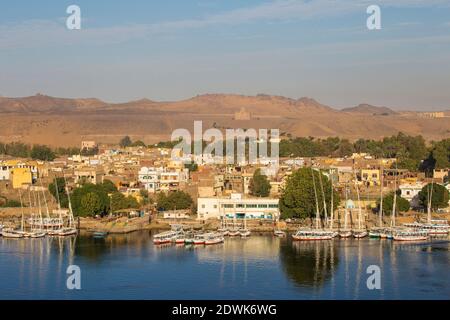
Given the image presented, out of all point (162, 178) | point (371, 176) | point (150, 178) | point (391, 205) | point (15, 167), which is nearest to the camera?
point (391, 205)

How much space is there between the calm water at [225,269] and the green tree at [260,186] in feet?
14.2

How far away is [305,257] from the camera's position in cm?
1309

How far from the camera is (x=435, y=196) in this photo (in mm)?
17438

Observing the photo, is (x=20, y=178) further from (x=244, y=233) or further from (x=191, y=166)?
(x=244, y=233)

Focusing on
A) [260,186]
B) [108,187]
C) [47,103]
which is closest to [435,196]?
[260,186]

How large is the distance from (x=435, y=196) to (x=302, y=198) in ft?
9.47

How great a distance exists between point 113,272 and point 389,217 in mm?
6955

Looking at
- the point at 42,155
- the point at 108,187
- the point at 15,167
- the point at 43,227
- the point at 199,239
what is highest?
the point at 42,155

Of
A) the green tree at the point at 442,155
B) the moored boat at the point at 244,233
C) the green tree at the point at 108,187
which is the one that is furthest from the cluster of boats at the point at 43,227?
the green tree at the point at 442,155

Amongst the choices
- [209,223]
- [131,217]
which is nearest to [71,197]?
[131,217]

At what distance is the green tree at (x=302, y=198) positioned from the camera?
53.6 ft

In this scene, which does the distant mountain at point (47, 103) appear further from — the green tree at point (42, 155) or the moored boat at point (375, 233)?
the moored boat at point (375, 233)
